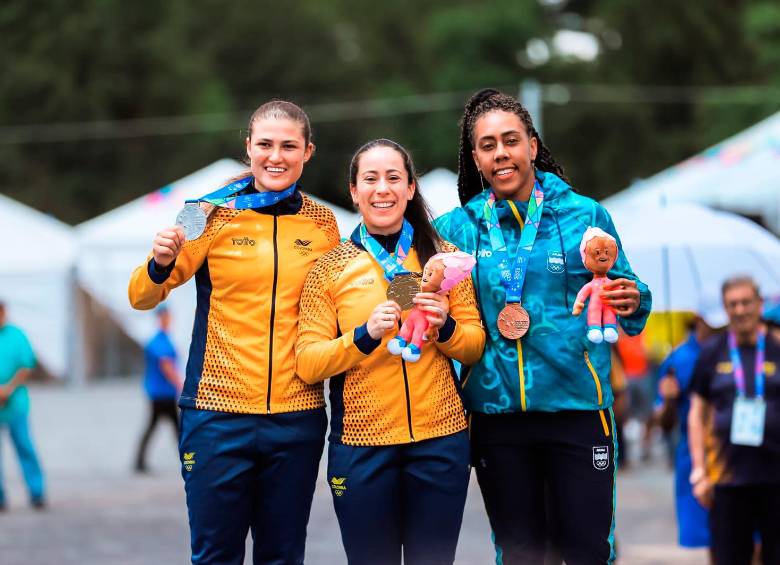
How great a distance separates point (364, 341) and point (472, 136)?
36.1 inches

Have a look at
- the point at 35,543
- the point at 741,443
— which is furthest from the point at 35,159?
the point at 741,443

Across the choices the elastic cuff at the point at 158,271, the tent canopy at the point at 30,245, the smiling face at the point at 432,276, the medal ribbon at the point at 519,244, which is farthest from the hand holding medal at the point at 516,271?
the tent canopy at the point at 30,245

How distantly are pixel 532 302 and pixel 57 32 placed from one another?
40880 millimetres

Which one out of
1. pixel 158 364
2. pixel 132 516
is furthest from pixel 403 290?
pixel 158 364

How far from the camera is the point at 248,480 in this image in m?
4.27

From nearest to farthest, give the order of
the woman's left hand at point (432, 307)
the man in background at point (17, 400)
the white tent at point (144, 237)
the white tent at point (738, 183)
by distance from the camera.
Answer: the woman's left hand at point (432, 307)
the man in background at point (17, 400)
the white tent at point (738, 183)
the white tent at point (144, 237)

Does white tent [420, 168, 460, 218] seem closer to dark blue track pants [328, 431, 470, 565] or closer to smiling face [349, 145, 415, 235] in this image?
smiling face [349, 145, 415, 235]

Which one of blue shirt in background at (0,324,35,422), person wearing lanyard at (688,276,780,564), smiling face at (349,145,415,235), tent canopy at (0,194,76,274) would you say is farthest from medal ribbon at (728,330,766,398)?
tent canopy at (0,194,76,274)

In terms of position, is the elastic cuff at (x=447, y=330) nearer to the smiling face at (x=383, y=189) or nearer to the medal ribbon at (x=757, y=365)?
the smiling face at (x=383, y=189)

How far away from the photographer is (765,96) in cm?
3528

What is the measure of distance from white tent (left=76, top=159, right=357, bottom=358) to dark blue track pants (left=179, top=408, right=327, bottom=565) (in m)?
9.61

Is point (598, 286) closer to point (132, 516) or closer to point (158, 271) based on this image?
point (158, 271)

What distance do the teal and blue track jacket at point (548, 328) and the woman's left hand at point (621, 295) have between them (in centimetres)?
12

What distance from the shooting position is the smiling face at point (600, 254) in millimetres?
3982
